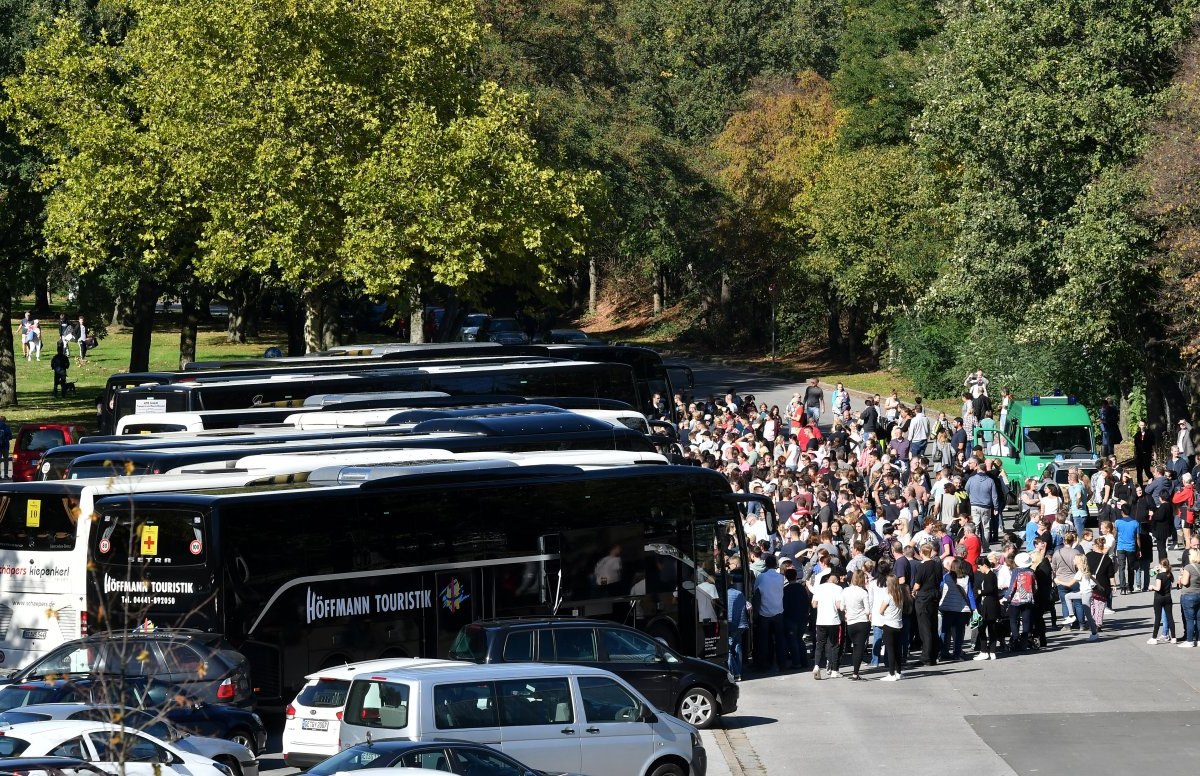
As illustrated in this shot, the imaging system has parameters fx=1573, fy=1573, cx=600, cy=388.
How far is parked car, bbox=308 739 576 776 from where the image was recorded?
10555 mm

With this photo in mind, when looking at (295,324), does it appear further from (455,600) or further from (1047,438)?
(455,600)

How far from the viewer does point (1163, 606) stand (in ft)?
70.9

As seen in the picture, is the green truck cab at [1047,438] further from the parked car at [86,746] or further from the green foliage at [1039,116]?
the parked car at [86,746]

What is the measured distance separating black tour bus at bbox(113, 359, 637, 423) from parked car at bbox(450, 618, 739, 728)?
15005 mm

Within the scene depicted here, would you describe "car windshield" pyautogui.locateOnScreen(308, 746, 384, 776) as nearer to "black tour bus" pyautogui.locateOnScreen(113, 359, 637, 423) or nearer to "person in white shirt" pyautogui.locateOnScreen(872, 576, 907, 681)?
"person in white shirt" pyautogui.locateOnScreen(872, 576, 907, 681)

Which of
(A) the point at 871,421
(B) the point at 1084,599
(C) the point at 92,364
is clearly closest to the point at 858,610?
(B) the point at 1084,599

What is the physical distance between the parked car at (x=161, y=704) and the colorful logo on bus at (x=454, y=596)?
3.37m

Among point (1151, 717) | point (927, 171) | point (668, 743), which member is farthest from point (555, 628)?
point (927, 171)

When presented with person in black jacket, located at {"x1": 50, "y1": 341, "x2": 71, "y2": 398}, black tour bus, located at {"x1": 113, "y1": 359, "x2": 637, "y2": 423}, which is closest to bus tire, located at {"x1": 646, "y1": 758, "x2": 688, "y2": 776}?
black tour bus, located at {"x1": 113, "y1": 359, "x2": 637, "y2": 423}

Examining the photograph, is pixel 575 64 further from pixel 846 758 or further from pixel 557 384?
pixel 846 758

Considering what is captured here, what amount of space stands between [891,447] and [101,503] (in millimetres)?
18128

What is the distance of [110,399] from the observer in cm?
3109

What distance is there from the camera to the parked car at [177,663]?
14.9m

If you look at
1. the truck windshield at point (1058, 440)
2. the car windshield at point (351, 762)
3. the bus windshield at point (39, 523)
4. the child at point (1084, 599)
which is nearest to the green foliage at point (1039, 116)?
the truck windshield at point (1058, 440)
